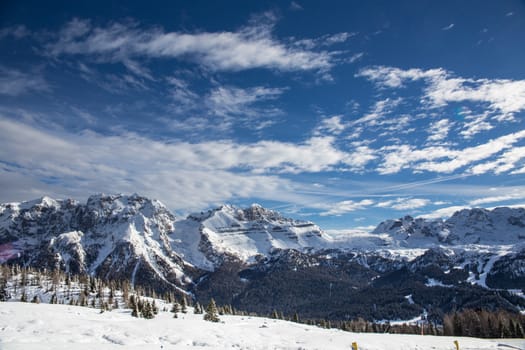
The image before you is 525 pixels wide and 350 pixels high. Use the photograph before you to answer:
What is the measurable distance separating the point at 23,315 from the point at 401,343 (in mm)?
50823

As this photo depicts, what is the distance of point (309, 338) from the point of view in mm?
52750

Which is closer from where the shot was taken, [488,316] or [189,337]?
[189,337]

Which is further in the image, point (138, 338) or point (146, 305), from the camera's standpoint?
point (146, 305)

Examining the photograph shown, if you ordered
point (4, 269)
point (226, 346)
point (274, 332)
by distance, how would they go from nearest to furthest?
point (226, 346)
point (274, 332)
point (4, 269)

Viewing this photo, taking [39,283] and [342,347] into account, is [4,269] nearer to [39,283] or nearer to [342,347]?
[39,283]

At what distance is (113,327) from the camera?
45.2 meters

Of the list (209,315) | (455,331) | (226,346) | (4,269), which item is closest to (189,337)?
(226,346)

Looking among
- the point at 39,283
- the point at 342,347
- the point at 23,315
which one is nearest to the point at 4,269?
the point at 39,283

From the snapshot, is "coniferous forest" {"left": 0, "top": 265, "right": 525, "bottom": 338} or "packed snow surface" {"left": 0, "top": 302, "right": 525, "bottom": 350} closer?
"packed snow surface" {"left": 0, "top": 302, "right": 525, "bottom": 350}

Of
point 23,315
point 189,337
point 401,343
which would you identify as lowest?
point 401,343

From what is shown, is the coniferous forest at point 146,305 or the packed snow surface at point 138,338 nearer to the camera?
the packed snow surface at point 138,338

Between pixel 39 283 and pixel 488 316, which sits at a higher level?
pixel 39 283

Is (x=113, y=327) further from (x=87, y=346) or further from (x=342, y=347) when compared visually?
(x=342, y=347)

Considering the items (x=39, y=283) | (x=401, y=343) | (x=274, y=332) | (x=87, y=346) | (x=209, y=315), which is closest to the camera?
(x=87, y=346)
